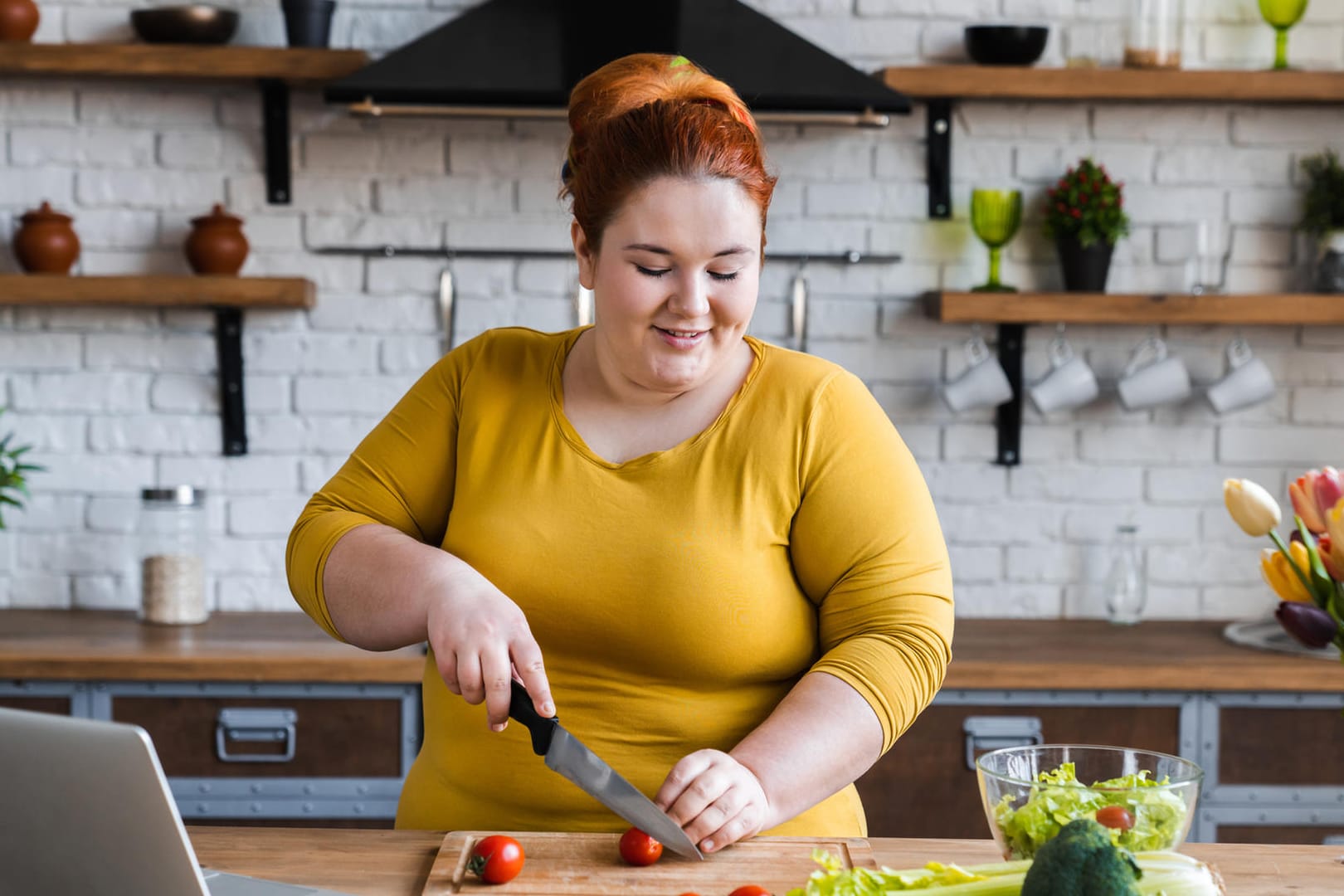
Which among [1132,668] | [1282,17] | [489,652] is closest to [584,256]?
[489,652]

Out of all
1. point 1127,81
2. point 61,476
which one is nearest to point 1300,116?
point 1127,81

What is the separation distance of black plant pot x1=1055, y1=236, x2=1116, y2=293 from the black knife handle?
187 centimetres

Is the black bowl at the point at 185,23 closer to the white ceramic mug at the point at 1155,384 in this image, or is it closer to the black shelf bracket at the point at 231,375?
the black shelf bracket at the point at 231,375

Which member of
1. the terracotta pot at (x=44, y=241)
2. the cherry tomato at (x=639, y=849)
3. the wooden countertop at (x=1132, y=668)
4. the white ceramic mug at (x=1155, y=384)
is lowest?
the wooden countertop at (x=1132, y=668)

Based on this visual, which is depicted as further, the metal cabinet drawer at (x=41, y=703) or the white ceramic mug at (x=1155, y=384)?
the white ceramic mug at (x=1155, y=384)

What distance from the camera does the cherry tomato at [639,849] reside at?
1.14 meters

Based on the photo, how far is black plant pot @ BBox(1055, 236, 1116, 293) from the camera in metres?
2.69

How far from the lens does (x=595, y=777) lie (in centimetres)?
117

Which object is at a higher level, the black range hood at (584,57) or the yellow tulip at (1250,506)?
the black range hood at (584,57)

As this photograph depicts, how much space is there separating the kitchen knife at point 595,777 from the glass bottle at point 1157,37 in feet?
6.78

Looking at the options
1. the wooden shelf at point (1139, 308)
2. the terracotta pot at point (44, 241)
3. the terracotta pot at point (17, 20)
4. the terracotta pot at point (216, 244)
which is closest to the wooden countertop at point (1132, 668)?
the wooden shelf at point (1139, 308)

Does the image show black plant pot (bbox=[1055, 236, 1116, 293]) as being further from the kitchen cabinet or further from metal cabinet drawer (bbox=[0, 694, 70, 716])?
metal cabinet drawer (bbox=[0, 694, 70, 716])

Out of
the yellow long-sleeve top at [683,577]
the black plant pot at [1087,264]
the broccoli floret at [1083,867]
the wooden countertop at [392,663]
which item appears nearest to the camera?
the broccoli floret at [1083,867]

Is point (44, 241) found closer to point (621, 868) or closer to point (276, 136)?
point (276, 136)
